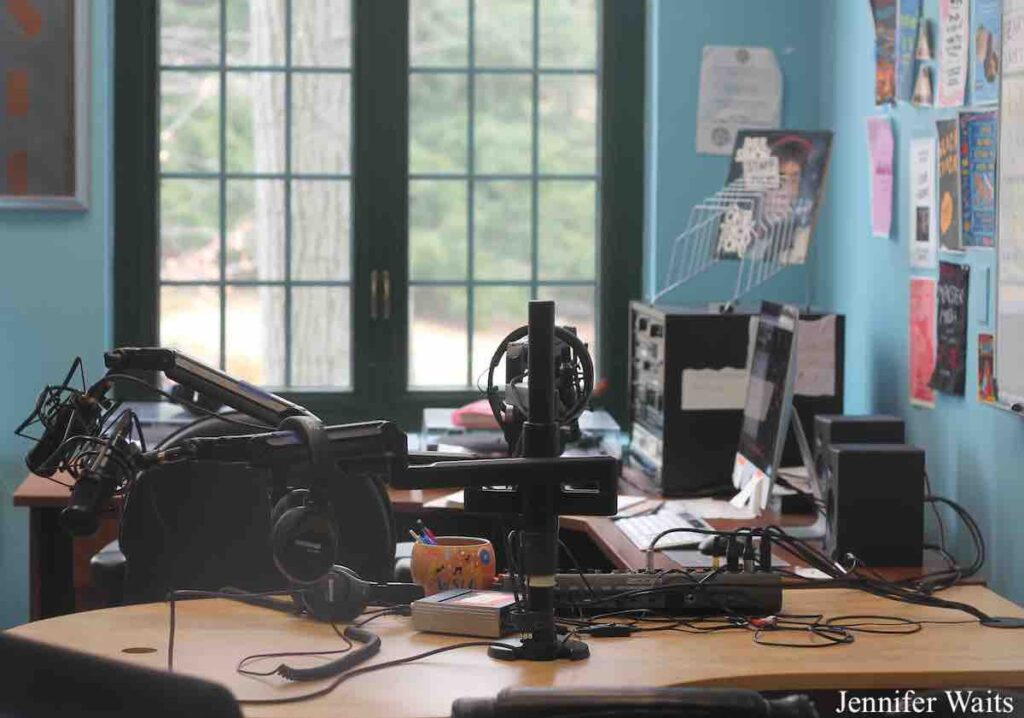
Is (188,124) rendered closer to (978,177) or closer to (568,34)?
(568,34)

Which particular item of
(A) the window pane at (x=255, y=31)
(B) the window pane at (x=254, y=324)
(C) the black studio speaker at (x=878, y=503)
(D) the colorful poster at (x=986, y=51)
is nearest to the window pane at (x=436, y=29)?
(A) the window pane at (x=255, y=31)

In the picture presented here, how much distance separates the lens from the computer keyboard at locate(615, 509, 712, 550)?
9.80 ft

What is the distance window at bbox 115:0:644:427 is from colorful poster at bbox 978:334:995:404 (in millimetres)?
1656

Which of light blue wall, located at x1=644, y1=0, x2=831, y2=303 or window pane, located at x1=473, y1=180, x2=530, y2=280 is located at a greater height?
light blue wall, located at x1=644, y1=0, x2=831, y2=303

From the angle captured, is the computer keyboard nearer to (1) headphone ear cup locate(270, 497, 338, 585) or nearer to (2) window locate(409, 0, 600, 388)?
(1) headphone ear cup locate(270, 497, 338, 585)

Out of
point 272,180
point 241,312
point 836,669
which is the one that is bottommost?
point 836,669

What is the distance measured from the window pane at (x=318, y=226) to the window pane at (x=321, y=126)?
2.2 inches

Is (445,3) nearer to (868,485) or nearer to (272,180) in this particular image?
(272,180)

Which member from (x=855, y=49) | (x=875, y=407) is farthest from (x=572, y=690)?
(x=855, y=49)

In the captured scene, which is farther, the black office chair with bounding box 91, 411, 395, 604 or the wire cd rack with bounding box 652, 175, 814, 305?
the wire cd rack with bounding box 652, 175, 814, 305

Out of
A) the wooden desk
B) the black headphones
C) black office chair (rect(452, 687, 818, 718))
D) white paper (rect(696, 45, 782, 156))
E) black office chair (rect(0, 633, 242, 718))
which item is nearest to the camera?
black office chair (rect(0, 633, 242, 718))

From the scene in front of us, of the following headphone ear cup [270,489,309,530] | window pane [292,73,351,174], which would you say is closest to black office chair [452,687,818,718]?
headphone ear cup [270,489,309,530]

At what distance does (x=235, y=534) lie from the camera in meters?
2.83

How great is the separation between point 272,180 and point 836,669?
2.94 m
